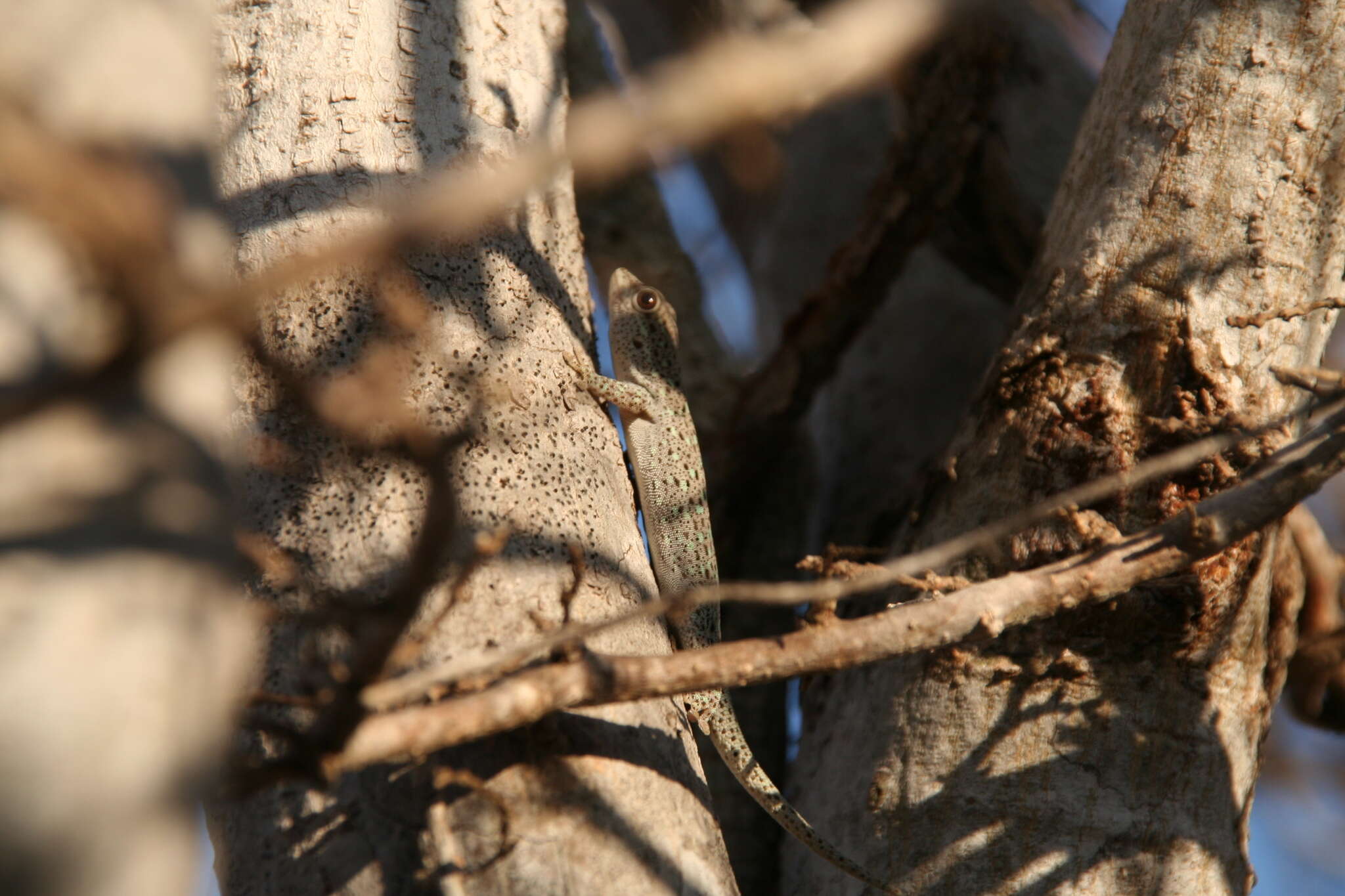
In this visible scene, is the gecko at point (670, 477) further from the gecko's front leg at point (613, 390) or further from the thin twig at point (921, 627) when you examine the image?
the thin twig at point (921, 627)

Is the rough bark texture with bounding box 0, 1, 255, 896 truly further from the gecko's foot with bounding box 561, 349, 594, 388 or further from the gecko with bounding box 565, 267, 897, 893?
the gecko with bounding box 565, 267, 897, 893

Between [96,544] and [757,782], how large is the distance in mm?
2135

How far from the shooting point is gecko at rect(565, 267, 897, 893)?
2991 mm

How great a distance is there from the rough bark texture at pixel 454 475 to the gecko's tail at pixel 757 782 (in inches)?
23.1

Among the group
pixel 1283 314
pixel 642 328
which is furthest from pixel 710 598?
pixel 642 328

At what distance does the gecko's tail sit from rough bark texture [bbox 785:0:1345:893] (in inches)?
2.6

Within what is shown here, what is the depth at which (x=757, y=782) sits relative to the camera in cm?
288

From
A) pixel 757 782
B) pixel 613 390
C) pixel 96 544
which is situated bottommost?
pixel 757 782

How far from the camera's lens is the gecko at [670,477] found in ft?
9.81

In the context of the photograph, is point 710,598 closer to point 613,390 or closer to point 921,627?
point 921,627

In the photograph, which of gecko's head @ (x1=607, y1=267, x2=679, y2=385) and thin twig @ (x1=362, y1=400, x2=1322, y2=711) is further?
gecko's head @ (x1=607, y1=267, x2=679, y2=385)

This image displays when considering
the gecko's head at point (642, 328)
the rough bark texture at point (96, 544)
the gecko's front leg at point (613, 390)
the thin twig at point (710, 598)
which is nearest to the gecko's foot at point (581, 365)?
the gecko's front leg at point (613, 390)

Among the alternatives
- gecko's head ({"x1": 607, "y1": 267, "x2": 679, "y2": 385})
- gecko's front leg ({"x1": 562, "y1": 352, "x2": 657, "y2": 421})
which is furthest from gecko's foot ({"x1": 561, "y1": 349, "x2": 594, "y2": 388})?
gecko's head ({"x1": 607, "y1": 267, "x2": 679, "y2": 385})

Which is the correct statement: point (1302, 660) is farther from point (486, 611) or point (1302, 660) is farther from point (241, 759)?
point (241, 759)
